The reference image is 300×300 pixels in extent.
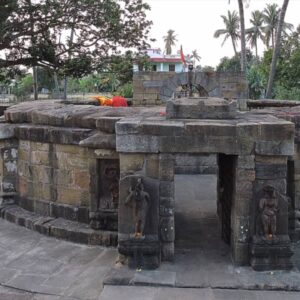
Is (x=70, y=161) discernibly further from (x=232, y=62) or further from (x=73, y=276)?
(x=232, y=62)

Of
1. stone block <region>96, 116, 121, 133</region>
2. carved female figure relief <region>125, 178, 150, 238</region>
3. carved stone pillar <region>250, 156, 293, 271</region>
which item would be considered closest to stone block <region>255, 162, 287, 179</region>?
carved stone pillar <region>250, 156, 293, 271</region>

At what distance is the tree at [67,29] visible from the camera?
13.2 meters

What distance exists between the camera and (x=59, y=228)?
649 cm

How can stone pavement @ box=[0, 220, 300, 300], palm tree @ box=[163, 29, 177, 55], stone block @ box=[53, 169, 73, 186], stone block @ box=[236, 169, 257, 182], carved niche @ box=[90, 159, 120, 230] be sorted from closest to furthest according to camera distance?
stone pavement @ box=[0, 220, 300, 300], stone block @ box=[236, 169, 257, 182], carved niche @ box=[90, 159, 120, 230], stone block @ box=[53, 169, 73, 186], palm tree @ box=[163, 29, 177, 55]

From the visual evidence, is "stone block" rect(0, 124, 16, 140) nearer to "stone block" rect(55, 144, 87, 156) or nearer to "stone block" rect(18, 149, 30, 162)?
"stone block" rect(18, 149, 30, 162)

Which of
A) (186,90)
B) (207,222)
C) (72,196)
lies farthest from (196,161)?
(186,90)

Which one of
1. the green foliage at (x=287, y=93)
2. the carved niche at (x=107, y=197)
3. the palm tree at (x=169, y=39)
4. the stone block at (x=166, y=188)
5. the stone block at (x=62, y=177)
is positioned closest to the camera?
the stone block at (x=166, y=188)

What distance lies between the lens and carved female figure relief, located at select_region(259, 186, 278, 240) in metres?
4.81

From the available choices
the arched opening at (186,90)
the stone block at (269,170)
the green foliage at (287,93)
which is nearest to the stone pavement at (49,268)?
the stone block at (269,170)

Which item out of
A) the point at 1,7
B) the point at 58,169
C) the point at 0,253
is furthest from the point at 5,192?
the point at 1,7

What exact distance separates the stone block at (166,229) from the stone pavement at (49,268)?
809mm

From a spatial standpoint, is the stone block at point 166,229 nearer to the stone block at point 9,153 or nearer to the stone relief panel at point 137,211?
the stone relief panel at point 137,211

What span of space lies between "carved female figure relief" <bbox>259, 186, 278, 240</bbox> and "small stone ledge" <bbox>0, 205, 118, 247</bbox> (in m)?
2.07

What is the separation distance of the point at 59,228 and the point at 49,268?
1.07 meters
